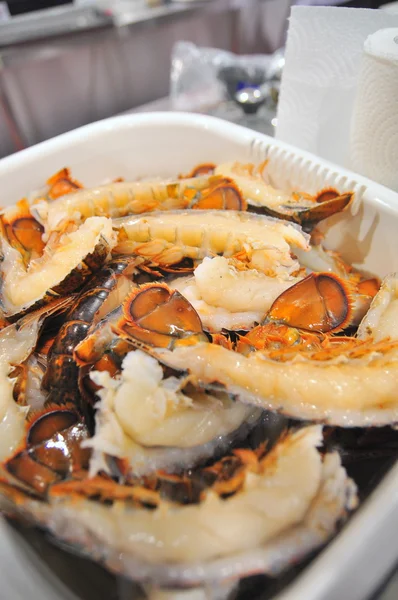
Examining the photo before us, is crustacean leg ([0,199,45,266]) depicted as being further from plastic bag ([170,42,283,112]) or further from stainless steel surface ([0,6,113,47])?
stainless steel surface ([0,6,113,47])

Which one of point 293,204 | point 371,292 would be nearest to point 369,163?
point 293,204

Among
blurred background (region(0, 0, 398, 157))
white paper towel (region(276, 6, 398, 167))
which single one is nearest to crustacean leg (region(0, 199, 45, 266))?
white paper towel (region(276, 6, 398, 167))

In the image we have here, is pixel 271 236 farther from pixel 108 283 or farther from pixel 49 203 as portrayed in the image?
pixel 49 203

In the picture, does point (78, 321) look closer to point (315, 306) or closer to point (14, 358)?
point (14, 358)

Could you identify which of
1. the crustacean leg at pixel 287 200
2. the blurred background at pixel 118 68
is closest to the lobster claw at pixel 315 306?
the crustacean leg at pixel 287 200

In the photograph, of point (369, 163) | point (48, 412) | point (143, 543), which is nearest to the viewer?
point (143, 543)

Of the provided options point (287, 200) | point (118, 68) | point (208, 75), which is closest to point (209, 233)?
→ point (287, 200)

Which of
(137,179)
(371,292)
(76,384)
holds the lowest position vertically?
(371,292)
